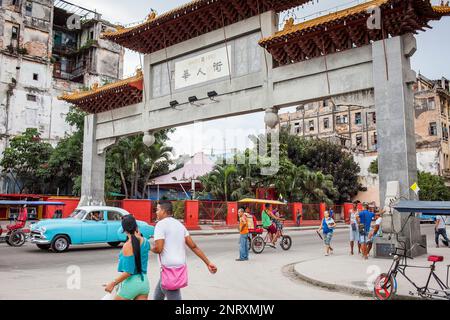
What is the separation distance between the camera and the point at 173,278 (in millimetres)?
4949

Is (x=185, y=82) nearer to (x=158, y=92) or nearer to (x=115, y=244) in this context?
(x=158, y=92)

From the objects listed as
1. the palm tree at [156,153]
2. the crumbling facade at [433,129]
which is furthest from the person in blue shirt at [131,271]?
the crumbling facade at [433,129]

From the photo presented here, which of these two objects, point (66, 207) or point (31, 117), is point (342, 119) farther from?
point (66, 207)

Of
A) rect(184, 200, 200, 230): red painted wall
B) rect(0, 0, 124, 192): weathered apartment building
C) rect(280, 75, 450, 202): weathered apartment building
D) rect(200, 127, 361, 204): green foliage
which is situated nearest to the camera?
rect(184, 200, 200, 230): red painted wall

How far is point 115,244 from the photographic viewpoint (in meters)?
16.8

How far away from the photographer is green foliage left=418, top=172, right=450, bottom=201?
158 feet

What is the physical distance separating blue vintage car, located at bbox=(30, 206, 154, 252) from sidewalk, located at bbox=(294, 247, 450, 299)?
22.4 ft

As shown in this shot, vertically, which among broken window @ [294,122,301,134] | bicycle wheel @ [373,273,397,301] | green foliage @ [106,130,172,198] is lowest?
bicycle wheel @ [373,273,397,301]

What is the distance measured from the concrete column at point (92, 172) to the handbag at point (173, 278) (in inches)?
829

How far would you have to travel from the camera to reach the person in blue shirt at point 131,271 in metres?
4.77

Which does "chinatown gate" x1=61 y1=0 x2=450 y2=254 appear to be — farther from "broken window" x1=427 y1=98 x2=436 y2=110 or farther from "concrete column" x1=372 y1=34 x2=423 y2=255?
"broken window" x1=427 y1=98 x2=436 y2=110

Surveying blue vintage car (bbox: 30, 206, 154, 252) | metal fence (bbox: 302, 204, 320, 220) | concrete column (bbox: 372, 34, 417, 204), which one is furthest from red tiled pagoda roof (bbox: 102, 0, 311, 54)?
metal fence (bbox: 302, 204, 320, 220)

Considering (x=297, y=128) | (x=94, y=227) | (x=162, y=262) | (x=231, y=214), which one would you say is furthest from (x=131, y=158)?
(x=297, y=128)

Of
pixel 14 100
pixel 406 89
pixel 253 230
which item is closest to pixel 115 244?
pixel 253 230
